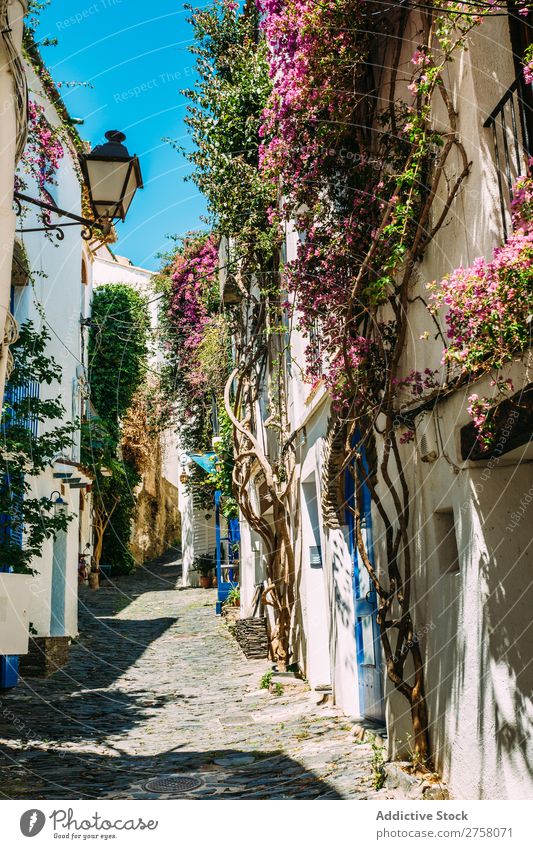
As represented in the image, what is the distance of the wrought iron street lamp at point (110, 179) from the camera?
5973mm

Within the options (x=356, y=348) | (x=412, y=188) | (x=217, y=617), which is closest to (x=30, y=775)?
(x=356, y=348)

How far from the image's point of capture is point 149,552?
97.7ft

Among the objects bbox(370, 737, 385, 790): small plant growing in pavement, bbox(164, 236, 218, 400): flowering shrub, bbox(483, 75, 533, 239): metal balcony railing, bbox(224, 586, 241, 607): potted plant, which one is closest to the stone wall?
bbox(164, 236, 218, 400): flowering shrub

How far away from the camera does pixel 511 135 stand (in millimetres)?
4270

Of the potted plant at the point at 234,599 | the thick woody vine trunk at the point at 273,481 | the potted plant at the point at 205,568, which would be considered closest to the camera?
the thick woody vine trunk at the point at 273,481

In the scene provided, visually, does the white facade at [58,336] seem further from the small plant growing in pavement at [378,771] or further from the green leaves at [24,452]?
the small plant growing in pavement at [378,771]

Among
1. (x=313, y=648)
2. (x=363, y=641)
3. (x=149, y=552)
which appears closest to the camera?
(x=363, y=641)

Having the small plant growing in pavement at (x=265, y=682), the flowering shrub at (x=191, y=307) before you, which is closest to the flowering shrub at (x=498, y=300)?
the small plant growing in pavement at (x=265, y=682)

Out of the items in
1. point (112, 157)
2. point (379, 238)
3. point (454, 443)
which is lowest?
point (454, 443)

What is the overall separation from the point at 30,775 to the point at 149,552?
24065 millimetres

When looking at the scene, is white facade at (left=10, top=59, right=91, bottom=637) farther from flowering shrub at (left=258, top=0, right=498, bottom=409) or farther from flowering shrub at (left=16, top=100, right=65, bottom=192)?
flowering shrub at (left=258, top=0, right=498, bottom=409)

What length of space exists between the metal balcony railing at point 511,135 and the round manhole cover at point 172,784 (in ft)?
13.5
